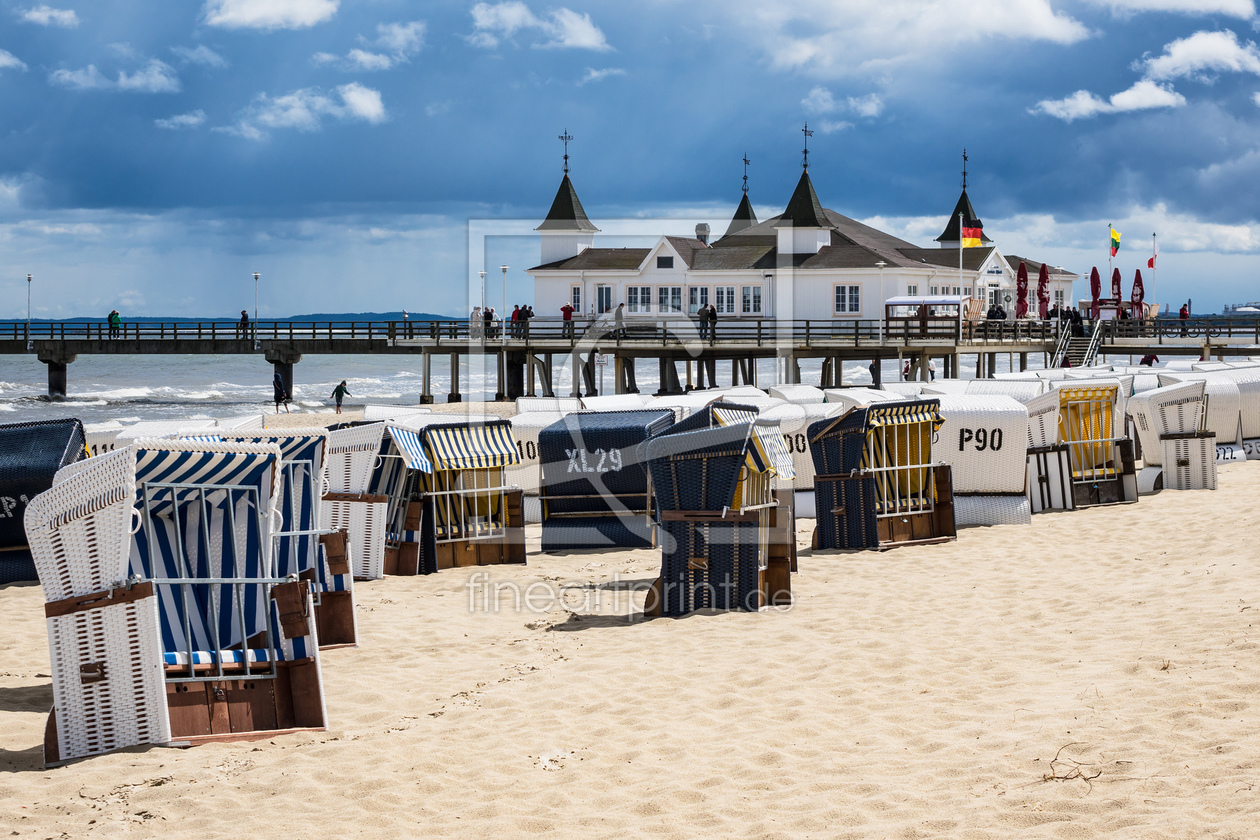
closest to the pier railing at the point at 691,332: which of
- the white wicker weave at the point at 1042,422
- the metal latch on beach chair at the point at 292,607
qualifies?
the white wicker weave at the point at 1042,422

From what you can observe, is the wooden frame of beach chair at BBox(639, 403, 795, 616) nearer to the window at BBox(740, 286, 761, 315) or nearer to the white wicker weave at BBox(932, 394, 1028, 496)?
the white wicker weave at BBox(932, 394, 1028, 496)

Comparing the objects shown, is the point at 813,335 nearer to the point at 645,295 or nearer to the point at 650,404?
the point at 645,295

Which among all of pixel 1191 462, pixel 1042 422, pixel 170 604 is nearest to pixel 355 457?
pixel 170 604

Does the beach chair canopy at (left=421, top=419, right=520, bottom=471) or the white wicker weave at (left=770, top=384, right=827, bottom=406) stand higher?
the white wicker weave at (left=770, top=384, right=827, bottom=406)

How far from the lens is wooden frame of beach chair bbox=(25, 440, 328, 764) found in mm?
5223

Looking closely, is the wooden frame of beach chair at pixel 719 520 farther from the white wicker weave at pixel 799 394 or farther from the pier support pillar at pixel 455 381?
the pier support pillar at pixel 455 381

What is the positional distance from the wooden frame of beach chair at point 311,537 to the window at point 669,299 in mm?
33220

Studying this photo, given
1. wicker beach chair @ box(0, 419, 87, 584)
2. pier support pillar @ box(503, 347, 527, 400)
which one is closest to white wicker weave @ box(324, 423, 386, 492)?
wicker beach chair @ box(0, 419, 87, 584)

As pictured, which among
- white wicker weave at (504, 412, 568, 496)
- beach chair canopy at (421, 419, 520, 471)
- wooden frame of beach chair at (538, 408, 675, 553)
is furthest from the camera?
white wicker weave at (504, 412, 568, 496)

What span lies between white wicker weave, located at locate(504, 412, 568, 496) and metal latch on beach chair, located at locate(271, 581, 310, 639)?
697 centimetres

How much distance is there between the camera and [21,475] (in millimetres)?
10141

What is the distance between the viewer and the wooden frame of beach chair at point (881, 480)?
36.1ft

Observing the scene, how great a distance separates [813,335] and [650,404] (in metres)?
25.8

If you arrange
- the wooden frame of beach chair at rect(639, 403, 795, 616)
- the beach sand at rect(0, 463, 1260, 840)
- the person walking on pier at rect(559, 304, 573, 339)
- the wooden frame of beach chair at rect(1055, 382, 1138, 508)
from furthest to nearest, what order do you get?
the person walking on pier at rect(559, 304, 573, 339) → the wooden frame of beach chair at rect(1055, 382, 1138, 508) → the wooden frame of beach chair at rect(639, 403, 795, 616) → the beach sand at rect(0, 463, 1260, 840)
